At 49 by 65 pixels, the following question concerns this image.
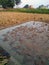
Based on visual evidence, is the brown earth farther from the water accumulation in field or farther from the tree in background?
the tree in background

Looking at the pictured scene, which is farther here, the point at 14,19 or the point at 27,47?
the point at 14,19

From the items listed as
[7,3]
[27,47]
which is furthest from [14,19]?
[7,3]

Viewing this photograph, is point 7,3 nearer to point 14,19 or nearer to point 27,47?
point 14,19

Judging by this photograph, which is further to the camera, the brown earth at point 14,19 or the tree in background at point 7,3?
the tree in background at point 7,3

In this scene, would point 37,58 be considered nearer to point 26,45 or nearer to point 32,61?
point 32,61

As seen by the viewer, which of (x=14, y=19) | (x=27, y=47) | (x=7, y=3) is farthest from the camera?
(x=7, y=3)

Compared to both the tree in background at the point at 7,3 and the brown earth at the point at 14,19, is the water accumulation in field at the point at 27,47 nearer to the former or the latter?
the brown earth at the point at 14,19

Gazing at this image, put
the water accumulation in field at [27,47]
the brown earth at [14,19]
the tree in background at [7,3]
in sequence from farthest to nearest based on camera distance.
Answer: the tree in background at [7,3], the brown earth at [14,19], the water accumulation in field at [27,47]

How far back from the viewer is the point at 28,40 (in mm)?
5434

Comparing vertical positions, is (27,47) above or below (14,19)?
above

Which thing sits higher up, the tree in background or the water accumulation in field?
the water accumulation in field

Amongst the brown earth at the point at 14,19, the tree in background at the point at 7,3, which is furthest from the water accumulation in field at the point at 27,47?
the tree in background at the point at 7,3

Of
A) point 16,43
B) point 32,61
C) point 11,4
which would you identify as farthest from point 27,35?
point 11,4

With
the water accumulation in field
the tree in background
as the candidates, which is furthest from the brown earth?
the tree in background
